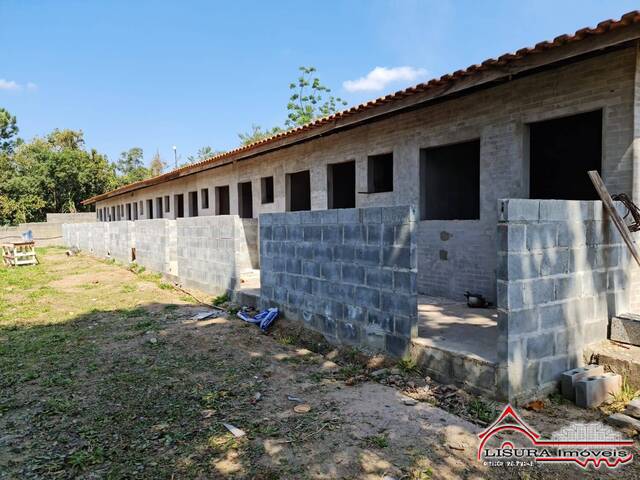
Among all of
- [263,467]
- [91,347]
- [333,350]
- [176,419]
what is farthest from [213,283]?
[263,467]

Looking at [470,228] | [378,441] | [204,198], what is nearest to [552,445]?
[378,441]

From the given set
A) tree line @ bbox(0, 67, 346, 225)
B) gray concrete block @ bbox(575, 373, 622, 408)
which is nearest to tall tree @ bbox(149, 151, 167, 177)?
tree line @ bbox(0, 67, 346, 225)

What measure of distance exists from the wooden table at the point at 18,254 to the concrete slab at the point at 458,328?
17.2 m

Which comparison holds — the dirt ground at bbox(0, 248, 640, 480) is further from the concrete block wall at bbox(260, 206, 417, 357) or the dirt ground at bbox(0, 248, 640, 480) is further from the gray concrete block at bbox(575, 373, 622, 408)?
the concrete block wall at bbox(260, 206, 417, 357)

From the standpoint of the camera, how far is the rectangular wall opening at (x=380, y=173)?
9398 mm

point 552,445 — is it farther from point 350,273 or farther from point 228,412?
point 350,273

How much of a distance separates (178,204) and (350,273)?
55.7 ft

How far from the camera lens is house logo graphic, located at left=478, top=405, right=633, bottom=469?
3.22m

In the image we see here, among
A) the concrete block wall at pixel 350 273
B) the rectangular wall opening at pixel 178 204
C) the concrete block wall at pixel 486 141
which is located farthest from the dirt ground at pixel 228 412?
the rectangular wall opening at pixel 178 204

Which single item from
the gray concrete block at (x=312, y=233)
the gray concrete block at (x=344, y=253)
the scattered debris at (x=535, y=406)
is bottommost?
the scattered debris at (x=535, y=406)

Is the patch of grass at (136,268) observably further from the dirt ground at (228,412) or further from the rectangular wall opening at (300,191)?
the dirt ground at (228,412)

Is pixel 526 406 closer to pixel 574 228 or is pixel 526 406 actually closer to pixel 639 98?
pixel 574 228

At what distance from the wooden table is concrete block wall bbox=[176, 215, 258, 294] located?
10291 mm

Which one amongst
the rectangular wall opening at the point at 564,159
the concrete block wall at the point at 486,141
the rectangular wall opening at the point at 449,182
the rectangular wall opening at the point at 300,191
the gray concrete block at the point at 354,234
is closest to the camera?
the gray concrete block at the point at 354,234
